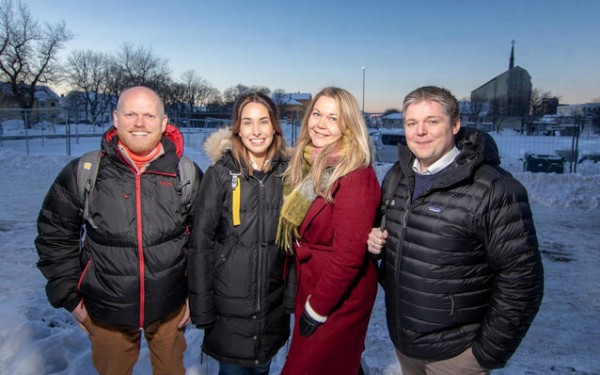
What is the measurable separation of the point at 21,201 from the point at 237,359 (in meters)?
9.74

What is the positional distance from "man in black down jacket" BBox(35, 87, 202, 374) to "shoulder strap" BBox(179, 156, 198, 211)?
0.12 feet

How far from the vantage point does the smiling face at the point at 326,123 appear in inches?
96.7

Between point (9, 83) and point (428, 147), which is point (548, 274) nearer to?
point (428, 147)

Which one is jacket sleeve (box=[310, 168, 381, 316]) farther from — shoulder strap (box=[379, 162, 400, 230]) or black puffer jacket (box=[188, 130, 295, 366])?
black puffer jacket (box=[188, 130, 295, 366])

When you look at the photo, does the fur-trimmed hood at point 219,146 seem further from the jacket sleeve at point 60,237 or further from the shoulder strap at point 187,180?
the jacket sleeve at point 60,237

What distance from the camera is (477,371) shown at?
219 cm

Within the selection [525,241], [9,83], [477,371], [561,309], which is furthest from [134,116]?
[9,83]

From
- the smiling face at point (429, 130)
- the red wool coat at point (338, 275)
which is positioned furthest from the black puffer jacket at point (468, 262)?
the red wool coat at point (338, 275)

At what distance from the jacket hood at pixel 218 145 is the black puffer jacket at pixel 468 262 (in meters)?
1.16

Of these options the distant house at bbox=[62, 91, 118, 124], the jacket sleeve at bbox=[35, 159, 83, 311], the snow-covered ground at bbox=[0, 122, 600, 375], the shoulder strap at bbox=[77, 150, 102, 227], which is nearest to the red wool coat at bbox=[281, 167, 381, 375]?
the snow-covered ground at bbox=[0, 122, 600, 375]

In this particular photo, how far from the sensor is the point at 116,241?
8.07 feet

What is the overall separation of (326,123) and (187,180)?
992 millimetres

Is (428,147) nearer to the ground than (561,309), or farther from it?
farther from it

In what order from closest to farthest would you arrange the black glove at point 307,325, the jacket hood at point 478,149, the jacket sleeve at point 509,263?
the jacket sleeve at point 509,263 < the jacket hood at point 478,149 < the black glove at point 307,325
